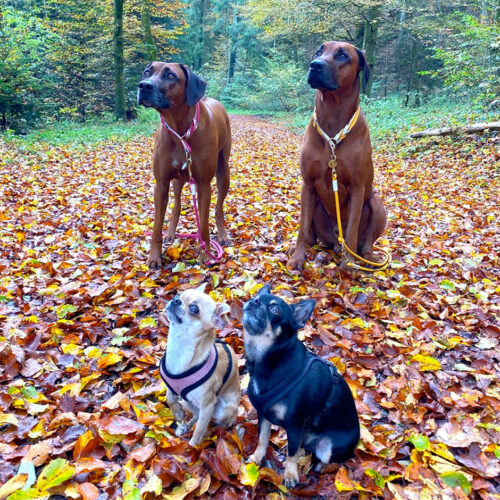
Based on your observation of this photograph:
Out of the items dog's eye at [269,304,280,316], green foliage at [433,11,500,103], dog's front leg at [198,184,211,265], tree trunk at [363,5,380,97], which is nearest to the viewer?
dog's eye at [269,304,280,316]

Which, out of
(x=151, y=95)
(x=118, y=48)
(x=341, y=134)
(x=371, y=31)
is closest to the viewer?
(x=151, y=95)

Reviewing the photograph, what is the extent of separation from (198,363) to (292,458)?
2.72ft

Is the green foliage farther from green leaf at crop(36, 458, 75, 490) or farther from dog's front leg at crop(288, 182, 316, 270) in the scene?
green leaf at crop(36, 458, 75, 490)

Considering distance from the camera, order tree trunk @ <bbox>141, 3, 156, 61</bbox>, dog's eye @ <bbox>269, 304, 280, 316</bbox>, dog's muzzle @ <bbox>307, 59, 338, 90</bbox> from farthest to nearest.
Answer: tree trunk @ <bbox>141, 3, 156, 61</bbox>
dog's muzzle @ <bbox>307, 59, 338, 90</bbox>
dog's eye @ <bbox>269, 304, 280, 316</bbox>

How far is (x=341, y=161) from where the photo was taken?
15.3 feet

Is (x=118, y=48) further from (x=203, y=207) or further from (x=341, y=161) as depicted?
(x=341, y=161)

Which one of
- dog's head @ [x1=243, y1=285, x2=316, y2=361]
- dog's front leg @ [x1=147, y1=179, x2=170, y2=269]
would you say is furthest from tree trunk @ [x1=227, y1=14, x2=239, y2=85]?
dog's head @ [x1=243, y1=285, x2=316, y2=361]

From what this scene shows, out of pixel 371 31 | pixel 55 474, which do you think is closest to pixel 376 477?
pixel 55 474

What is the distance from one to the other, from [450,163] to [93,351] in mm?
11893

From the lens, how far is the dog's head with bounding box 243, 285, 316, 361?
2.39m

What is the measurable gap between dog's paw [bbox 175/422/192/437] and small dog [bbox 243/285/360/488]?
1.70 ft

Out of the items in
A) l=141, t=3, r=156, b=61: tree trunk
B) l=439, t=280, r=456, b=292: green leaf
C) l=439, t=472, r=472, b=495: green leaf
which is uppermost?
l=141, t=3, r=156, b=61: tree trunk

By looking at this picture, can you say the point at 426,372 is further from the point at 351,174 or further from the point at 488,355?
the point at 351,174

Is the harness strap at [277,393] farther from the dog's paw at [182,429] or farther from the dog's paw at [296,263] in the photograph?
the dog's paw at [296,263]
